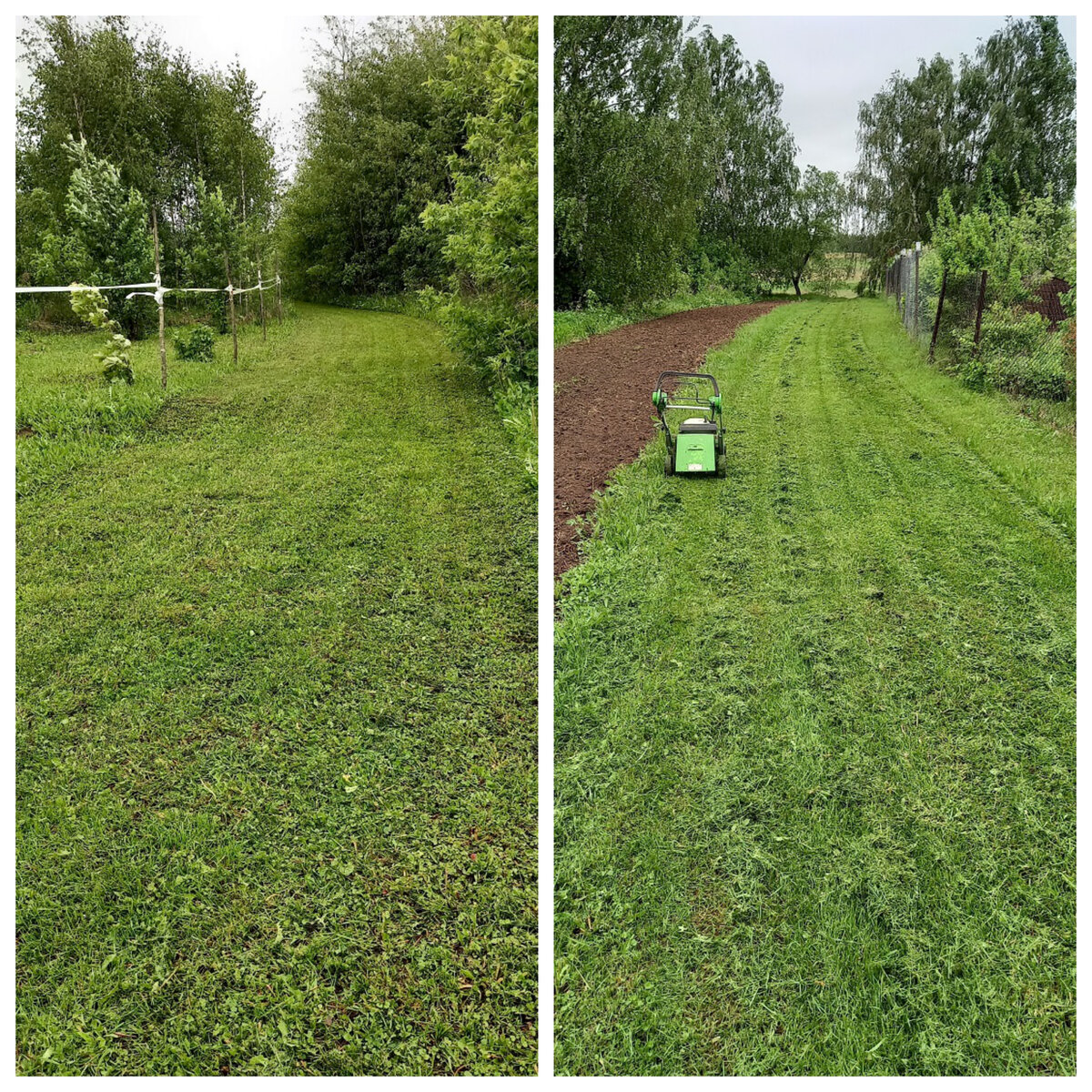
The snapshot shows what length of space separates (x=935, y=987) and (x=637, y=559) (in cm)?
248

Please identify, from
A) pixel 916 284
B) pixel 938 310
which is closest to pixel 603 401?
pixel 938 310

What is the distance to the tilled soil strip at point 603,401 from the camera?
16.1 feet

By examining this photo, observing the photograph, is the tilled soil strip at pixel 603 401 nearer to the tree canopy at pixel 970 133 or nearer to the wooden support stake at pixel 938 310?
the wooden support stake at pixel 938 310

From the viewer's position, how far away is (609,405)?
283 inches

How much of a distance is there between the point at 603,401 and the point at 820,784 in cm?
547

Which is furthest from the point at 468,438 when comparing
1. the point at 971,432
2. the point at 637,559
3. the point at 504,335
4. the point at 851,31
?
the point at 851,31

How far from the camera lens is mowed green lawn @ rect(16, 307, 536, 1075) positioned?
5.67 ft

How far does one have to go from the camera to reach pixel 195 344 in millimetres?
8383

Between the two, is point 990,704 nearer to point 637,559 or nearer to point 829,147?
point 637,559

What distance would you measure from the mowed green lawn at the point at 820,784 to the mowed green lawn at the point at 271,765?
0.90 feet

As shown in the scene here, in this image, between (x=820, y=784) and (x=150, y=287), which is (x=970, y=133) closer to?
(x=150, y=287)

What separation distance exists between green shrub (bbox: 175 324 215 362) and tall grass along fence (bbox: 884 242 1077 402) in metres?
8.20

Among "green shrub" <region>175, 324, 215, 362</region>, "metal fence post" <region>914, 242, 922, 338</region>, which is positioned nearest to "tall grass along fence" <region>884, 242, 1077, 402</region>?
"metal fence post" <region>914, 242, 922, 338</region>

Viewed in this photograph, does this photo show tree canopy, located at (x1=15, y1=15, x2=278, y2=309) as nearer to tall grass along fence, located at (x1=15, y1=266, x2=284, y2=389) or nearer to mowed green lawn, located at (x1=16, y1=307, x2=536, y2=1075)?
tall grass along fence, located at (x1=15, y1=266, x2=284, y2=389)
